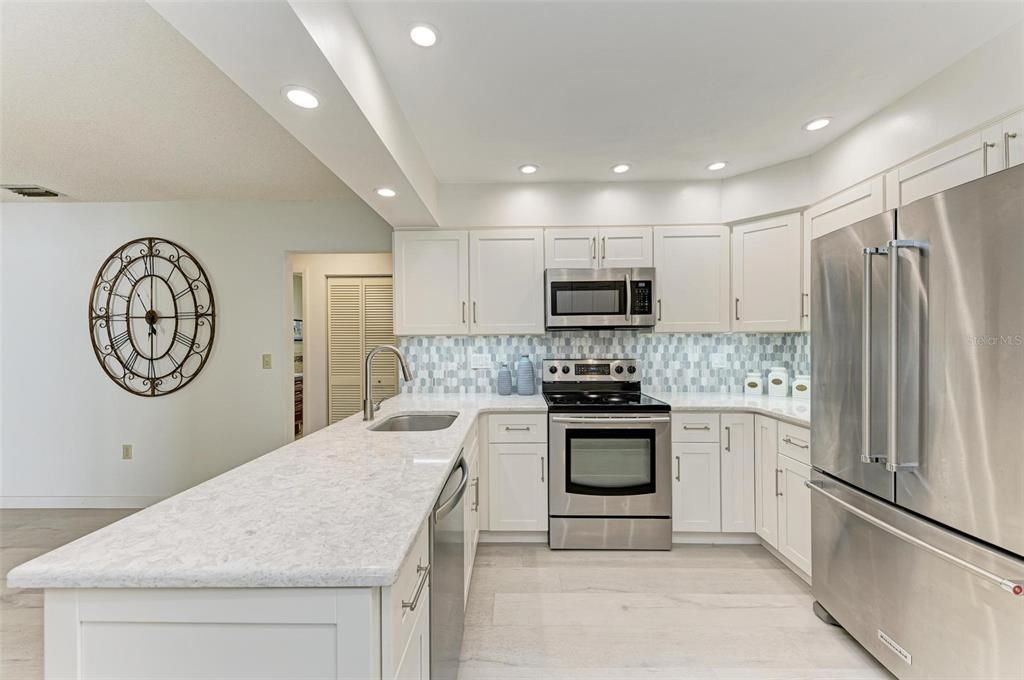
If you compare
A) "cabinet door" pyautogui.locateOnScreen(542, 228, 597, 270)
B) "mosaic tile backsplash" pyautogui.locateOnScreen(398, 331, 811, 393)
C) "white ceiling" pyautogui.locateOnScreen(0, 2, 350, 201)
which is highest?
"white ceiling" pyautogui.locateOnScreen(0, 2, 350, 201)

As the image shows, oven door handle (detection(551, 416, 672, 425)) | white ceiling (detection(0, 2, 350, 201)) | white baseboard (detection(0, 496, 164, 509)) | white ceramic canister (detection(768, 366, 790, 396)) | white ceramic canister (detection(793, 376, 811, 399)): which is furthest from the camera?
white baseboard (detection(0, 496, 164, 509))

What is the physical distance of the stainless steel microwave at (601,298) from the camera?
3088 millimetres

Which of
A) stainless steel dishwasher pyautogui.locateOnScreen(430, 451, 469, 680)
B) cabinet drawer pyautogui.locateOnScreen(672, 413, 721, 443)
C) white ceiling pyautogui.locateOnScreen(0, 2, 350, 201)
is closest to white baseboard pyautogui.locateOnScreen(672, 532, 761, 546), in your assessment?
cabinet drawer pyautogui.locateOnScreen(672, 413, 721, 443)

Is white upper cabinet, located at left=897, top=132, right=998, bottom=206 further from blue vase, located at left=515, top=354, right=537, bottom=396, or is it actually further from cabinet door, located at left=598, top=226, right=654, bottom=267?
blue vase, located at left=515, top=354, right=537, bottom=396

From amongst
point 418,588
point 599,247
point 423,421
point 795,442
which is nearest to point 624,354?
point 599,247

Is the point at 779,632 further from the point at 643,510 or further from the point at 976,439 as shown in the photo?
the point at 976,439

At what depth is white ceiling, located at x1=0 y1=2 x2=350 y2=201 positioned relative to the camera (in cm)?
167

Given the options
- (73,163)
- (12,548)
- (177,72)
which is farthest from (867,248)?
(12,548)

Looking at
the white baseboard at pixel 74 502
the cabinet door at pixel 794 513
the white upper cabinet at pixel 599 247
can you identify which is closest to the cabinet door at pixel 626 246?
the white upper cabinet at pixel 599 247

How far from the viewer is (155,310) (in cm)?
371

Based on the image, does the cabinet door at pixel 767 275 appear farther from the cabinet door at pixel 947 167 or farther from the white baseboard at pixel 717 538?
the white baseboard at pixel 717 538

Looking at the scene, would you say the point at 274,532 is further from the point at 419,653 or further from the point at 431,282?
the point at 431,282

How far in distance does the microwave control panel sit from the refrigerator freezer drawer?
1.42 m

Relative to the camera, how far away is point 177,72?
190 centimetres
